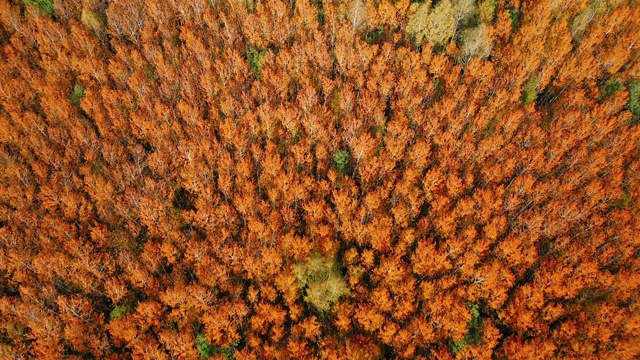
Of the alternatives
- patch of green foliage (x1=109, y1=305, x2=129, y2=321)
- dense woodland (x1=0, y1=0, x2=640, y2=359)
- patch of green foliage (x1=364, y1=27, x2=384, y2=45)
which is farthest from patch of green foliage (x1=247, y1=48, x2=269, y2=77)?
patch of green foliage (x1=109, y1=305, x2=129, y2=321)

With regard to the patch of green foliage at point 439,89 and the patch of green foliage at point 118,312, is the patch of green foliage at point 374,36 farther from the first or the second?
the patch of green foliage at point 118,312

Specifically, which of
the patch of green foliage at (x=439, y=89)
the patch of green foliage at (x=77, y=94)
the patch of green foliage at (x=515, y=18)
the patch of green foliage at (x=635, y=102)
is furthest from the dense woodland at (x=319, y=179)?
the patch of green foliage at (x=515, y=18)

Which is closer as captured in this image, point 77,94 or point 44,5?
point 77,94

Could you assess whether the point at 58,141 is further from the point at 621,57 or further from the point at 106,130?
the point at 621,57

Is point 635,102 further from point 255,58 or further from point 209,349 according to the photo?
point 209,349

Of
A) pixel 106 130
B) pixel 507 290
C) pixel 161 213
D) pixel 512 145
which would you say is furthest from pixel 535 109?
pixel 106 130

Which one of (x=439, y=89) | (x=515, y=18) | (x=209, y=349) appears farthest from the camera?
(x=515, y=18)

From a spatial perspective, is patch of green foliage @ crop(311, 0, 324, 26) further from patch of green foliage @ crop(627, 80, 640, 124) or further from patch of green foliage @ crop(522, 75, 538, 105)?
patch of green foliage @ crop(627, 80, 640, 124)

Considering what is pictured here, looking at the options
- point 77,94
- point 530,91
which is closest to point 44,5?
point 77,94
